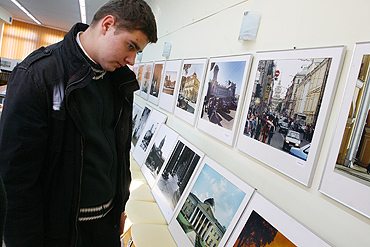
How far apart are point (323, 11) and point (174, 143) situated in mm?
1803

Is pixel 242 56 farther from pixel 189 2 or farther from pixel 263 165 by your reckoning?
pixel 189 2

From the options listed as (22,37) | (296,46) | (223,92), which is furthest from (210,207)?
(22,37)

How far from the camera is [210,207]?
1.72m

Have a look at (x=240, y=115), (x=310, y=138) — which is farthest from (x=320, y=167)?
(x=240, y=115)

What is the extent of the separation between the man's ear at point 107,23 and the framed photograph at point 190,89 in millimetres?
1186

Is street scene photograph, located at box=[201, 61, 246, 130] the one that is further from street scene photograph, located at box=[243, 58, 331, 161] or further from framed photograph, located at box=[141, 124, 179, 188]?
framed photograph, located at box=[141, 124, 179, 188]

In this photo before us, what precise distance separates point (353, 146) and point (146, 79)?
3959 mm

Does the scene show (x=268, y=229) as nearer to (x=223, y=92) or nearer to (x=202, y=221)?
(x=202, y=221)

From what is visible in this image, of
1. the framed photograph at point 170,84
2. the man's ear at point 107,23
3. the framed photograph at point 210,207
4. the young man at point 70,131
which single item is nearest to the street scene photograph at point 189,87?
the framed photograph at point 170,84

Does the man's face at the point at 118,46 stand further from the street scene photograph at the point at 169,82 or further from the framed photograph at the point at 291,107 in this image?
the street scene photograph at the point at 169,82

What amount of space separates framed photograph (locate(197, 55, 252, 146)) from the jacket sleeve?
1185mm

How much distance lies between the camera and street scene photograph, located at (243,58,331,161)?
1.20m

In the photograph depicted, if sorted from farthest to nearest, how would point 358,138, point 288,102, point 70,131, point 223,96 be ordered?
point 223,96 → point 288,102 → point 70,131 → point 358,138

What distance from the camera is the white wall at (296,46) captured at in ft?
3.45
